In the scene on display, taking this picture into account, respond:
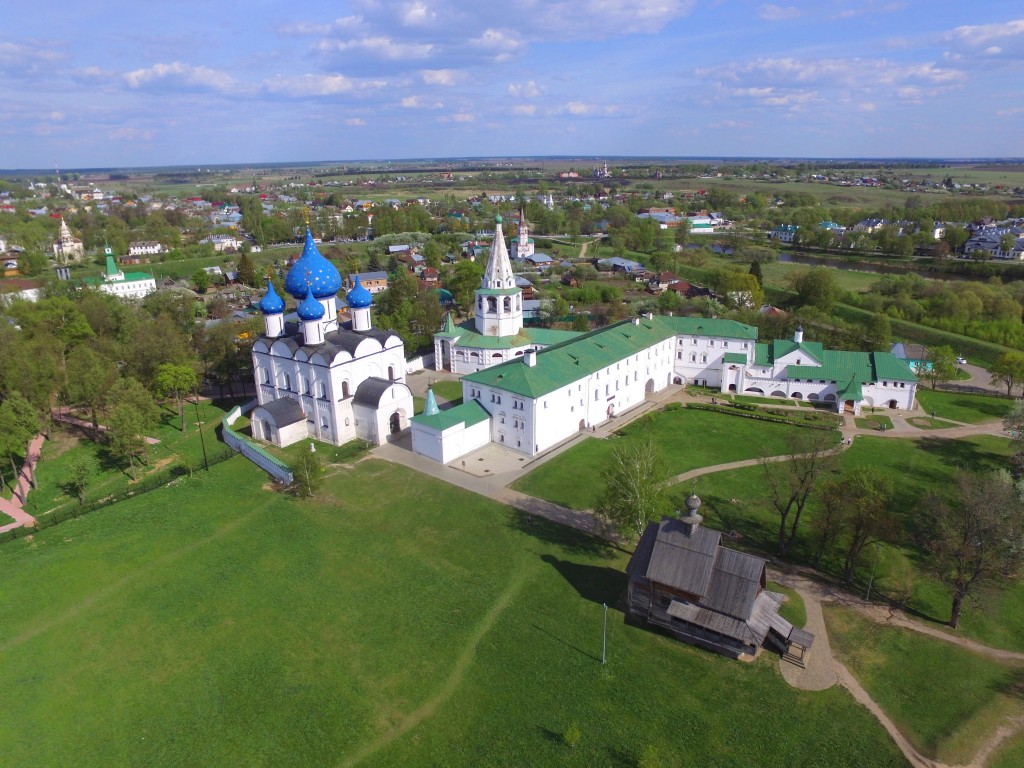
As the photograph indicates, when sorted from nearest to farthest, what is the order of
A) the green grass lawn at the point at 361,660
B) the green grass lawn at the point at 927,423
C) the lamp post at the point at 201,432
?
the green grass lawn at the point at 361,660 → the lamp post at the point at 201,432 → the green grass lawn at the point at 927,423

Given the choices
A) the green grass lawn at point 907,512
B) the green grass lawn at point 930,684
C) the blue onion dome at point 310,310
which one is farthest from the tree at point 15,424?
the green grass lawn at point 930,684

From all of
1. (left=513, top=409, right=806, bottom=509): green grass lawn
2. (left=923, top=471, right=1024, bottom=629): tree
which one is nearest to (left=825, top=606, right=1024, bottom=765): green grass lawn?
(left=923, top=471, right=1024, bottom=629): tree

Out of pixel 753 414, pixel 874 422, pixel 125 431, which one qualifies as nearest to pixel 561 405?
pixel 753 414

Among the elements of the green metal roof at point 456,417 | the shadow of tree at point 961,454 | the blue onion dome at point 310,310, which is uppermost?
the blue onion dome at point 310,310

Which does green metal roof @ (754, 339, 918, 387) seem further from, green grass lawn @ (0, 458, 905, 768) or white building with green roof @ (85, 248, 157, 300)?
white building with green roof @ (85, 248, 157, 300)

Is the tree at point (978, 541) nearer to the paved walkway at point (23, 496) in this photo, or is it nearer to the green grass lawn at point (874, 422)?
the green grass lawn at point (874, 422)

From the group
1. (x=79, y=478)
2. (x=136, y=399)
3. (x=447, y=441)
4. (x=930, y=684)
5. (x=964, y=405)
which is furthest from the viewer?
(x=964, y=405)

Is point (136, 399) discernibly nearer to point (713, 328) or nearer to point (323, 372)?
point (323, 372)
